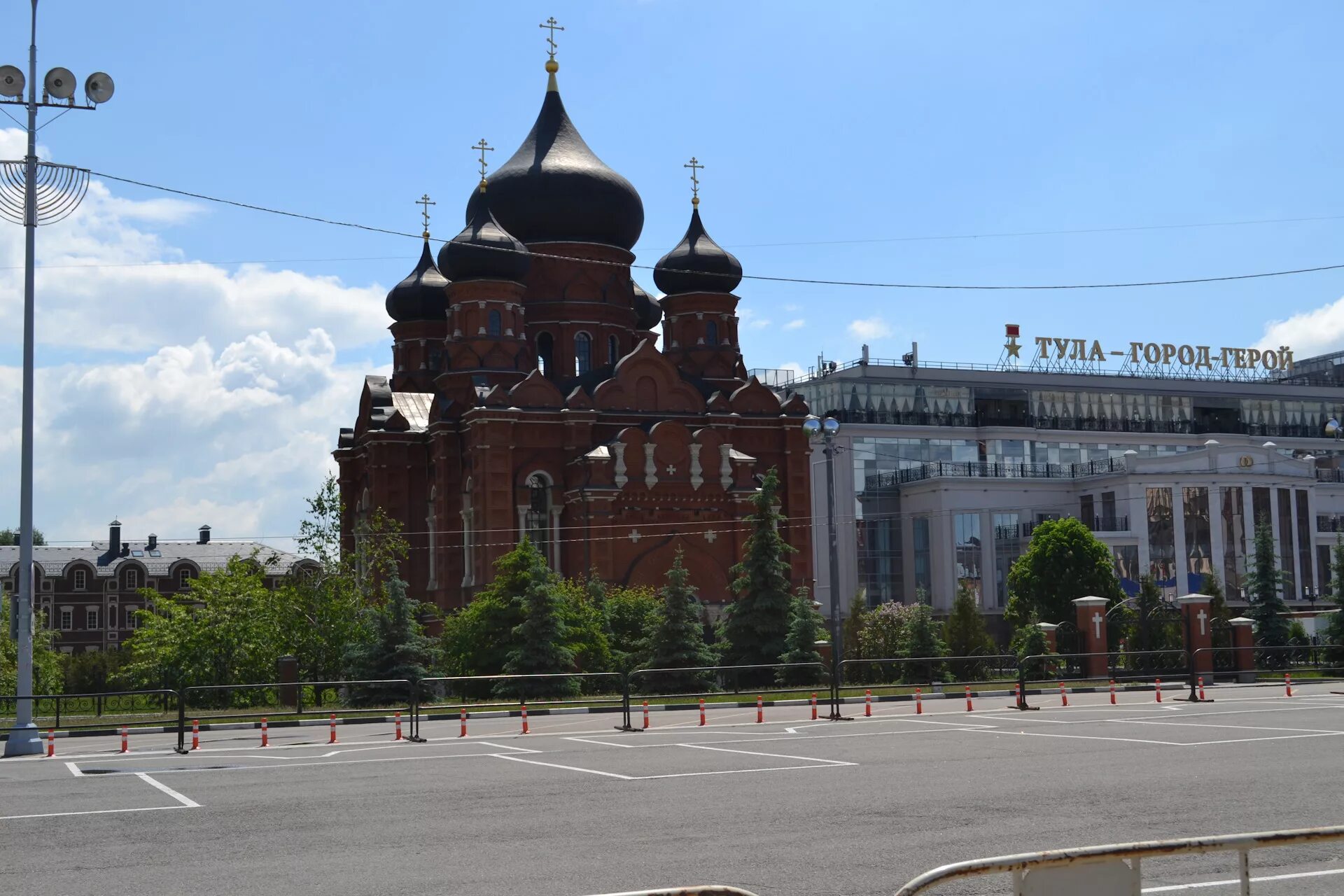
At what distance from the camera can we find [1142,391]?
3120 inches

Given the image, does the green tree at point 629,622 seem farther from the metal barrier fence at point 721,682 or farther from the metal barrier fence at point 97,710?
the metal barrier fence at point 97,710

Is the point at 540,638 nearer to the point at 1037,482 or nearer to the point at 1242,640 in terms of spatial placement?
the point at 1242,640

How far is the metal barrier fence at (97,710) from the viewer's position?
2734cm

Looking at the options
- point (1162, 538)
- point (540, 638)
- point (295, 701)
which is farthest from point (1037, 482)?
point (295, 701)

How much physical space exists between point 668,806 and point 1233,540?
58118mm

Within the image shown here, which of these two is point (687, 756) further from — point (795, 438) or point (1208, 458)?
point (1208, 458)

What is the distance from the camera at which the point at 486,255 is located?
52.4 meters

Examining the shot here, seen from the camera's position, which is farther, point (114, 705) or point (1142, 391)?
point (1142, 391)

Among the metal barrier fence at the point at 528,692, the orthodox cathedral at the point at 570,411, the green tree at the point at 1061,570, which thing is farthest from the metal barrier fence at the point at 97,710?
the green tree at the point at 1061,570

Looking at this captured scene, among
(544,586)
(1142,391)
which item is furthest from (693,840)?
(1142,391)

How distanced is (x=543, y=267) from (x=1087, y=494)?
29563 mm

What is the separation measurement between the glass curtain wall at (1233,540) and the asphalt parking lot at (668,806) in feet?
143

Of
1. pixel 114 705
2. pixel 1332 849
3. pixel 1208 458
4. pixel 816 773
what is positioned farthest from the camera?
pixel 1208 458

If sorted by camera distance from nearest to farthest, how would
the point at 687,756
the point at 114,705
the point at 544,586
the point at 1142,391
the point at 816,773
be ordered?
the point at 816,773
the point at 687,756
the point at 544,586
the point at 114,705
the point at 1142,391
